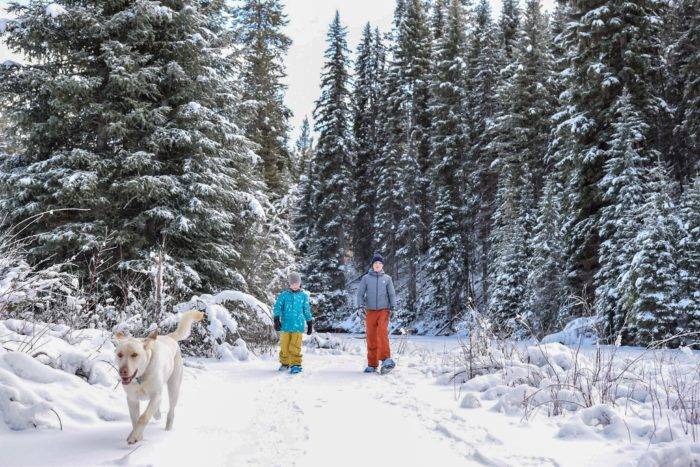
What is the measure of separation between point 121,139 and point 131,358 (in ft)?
29.7

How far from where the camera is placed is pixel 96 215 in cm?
1057

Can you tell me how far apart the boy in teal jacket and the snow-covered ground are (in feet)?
7.20

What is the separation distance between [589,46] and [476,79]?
1539 centimetres

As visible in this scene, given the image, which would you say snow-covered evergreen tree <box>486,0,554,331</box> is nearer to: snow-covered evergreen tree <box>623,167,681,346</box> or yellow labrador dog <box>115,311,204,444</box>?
snow-covered evergreen tree <box>623,167,681,346</box>

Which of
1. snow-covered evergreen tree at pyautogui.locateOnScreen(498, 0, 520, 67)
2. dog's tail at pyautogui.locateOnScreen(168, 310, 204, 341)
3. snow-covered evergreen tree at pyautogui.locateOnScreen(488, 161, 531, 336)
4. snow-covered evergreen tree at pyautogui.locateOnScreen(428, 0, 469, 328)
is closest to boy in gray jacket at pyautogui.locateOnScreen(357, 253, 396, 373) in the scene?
dog's tail at pyautogui.locateOnScreen(168, 310, 204, 341)

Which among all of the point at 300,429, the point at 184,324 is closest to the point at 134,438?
the point at 184,324

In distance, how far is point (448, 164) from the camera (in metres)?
31.1

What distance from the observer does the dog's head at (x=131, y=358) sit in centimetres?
340

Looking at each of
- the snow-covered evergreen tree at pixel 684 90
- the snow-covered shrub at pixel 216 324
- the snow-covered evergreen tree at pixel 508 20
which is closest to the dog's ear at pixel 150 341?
the snow-covered shrub at pixel 216 324

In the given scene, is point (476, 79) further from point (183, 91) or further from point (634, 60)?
point (183, 91)

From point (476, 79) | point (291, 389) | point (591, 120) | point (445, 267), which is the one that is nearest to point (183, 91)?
point (291, 389)

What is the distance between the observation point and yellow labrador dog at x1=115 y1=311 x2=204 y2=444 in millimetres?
3475

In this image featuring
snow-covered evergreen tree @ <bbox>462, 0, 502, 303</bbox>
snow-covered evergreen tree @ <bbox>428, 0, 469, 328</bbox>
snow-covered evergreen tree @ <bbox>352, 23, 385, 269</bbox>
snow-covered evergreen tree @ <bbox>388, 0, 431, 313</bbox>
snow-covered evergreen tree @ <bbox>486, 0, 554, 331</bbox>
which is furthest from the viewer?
snow-covered evergreen tree @ <bbox>352, 23, 385, 269</bbox>

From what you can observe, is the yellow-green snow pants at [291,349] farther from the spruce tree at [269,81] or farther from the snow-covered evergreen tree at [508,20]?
the snow-covered evergreen tree at [508,20]
